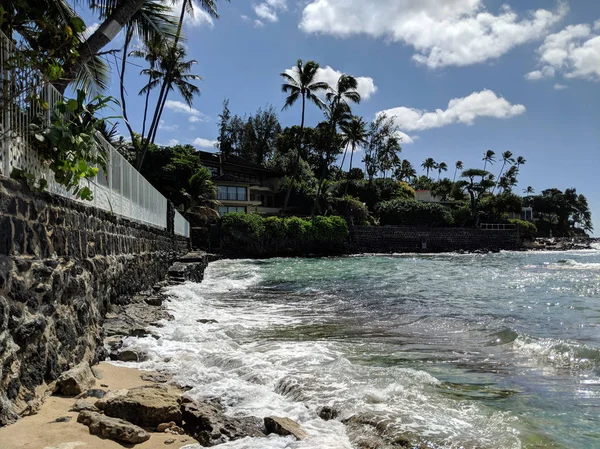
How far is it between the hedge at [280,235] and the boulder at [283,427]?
37932mm

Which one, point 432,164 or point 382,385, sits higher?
point 432,164

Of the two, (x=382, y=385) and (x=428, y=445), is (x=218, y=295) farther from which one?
(x=428, y=445)

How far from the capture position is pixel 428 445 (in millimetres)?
3760

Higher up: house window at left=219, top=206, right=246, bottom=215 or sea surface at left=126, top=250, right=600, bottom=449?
house window at left=219, top=206, right=246, bottom=215

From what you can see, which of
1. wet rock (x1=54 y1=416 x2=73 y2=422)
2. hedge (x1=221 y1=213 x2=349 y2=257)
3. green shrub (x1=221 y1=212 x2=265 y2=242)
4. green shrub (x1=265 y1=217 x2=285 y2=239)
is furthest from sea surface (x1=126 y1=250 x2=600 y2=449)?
green shrub (x1=265 y1=217 x2=285 y2=239)

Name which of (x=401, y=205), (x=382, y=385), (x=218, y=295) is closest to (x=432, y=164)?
(x=401, y=205)

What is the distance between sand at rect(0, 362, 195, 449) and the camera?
319 centimetres

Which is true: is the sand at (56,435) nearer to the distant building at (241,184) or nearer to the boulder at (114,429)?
the boulder at (114,429)

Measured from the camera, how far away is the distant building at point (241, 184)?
4788 cm

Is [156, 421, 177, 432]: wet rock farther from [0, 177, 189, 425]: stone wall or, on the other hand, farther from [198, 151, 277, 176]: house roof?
[198, 151, 277, 176]: house roof

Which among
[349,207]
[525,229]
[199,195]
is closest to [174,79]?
[199,195]

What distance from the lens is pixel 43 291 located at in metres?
4.17

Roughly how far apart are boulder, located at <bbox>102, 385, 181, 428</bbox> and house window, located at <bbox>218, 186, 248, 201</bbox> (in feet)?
145

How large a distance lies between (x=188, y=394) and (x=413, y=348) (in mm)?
3939
